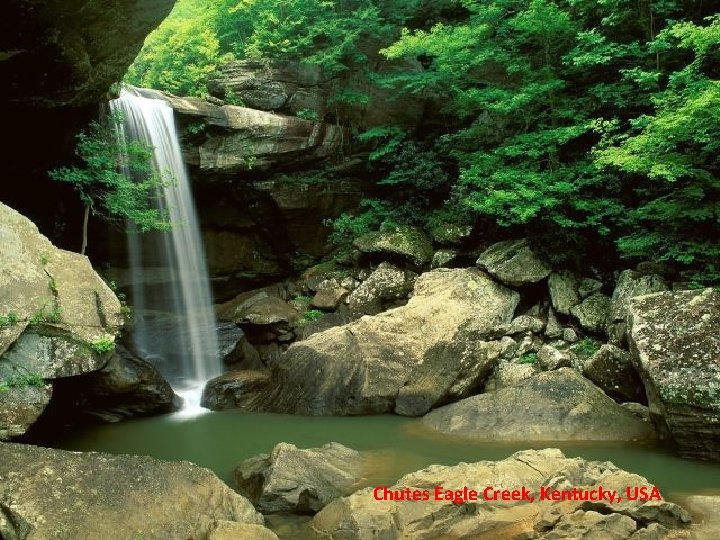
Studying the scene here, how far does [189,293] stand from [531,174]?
32.2 feet

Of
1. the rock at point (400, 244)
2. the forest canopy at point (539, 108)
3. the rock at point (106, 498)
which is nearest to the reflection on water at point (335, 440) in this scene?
the rock at point (106, 498)

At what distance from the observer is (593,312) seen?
36.0ft

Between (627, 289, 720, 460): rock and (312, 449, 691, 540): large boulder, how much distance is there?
167cm

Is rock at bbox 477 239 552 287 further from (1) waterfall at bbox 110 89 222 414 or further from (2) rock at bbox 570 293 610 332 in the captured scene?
(1) waterfall at bbox 110 89 222 414

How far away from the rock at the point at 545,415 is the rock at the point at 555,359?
3.50 feet

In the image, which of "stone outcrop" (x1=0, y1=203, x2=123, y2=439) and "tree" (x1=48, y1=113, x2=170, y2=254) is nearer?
"stone outcrop" (x1=0, y1=203, x2=123, y2=439)

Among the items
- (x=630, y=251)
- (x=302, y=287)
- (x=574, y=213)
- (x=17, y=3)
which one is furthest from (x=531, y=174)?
(x=17, y=3)

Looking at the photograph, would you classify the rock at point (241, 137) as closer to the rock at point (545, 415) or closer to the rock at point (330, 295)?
the rock at point (330, 295)

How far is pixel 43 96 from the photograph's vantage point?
934 cm

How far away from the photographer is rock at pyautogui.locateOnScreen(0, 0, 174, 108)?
24.5ft

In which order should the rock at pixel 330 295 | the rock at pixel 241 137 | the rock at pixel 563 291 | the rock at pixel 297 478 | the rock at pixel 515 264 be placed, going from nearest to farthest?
the rock at pixel 297 478, the rock at pixel 563 291, the rock at pixel 515 264, the rock at pixel 241 137, the rock at pixel 330 295

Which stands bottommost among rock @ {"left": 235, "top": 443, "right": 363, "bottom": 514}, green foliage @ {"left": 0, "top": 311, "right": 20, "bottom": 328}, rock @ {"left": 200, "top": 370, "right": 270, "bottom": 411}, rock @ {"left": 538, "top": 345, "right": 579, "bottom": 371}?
rock @ {"left": 200, "top": 370, "right": 270, "bottom": 411}

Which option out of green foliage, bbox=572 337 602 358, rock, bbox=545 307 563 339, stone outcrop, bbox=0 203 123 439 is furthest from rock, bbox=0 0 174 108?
green foliage, bbox=572 337 602 358

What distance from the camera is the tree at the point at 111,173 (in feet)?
35.6
